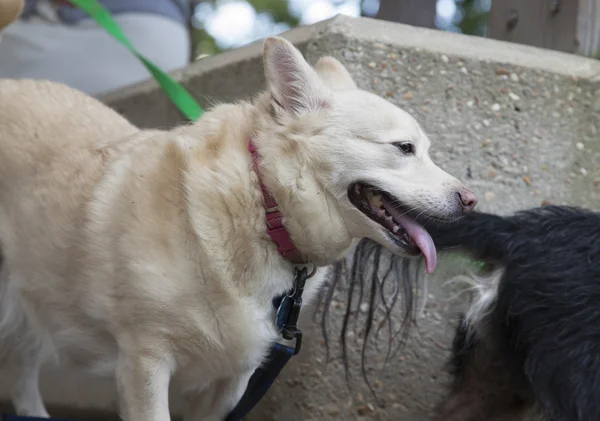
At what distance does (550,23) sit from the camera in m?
4.30

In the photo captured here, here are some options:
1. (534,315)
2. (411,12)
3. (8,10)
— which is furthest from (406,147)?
(411,12)

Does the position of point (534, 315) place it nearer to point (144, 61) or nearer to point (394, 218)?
point (394, 218)

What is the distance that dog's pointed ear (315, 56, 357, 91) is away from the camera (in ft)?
9.45

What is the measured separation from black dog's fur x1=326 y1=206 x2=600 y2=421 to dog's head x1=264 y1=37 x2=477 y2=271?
37 centimetres

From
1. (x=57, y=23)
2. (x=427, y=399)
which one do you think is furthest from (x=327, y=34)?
(x=57, y=23)

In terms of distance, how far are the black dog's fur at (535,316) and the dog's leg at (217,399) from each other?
1.90 feet

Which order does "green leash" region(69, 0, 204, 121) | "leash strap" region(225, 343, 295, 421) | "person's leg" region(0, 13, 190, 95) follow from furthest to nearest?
"person's leg" region(0, 13, 190, 95) < "green leash" region(69, 0, 204, 121) < "leash strap" region(225, 343, 295, 421)

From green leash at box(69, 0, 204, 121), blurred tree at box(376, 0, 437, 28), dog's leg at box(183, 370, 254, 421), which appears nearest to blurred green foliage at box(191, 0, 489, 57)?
blurred tree at box(376, 0, 437, 28)

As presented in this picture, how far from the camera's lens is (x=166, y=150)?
2.72 m

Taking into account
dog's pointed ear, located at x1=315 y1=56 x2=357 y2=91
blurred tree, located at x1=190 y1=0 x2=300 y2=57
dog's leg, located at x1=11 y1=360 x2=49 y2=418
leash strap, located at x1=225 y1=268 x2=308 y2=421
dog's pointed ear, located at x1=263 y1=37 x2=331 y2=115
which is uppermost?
dog's pointed ear, located at x1=263 y1=37 x2=331 y2=115

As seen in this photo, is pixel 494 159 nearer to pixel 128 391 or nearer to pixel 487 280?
pixel 487 280

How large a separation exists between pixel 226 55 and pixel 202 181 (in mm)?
1606

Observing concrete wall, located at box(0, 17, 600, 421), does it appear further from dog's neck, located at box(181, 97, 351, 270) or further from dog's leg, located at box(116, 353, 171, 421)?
dog's leg, located at box(116, 353, 171, 421)

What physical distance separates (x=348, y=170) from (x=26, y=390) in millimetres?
1917
